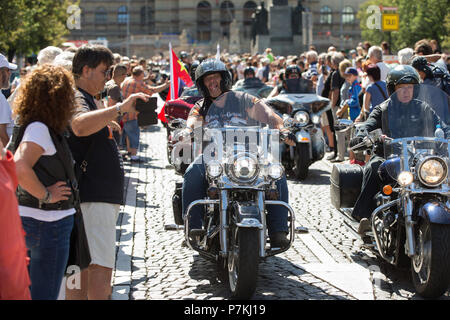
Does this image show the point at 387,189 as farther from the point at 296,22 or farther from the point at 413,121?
the point at 296,22


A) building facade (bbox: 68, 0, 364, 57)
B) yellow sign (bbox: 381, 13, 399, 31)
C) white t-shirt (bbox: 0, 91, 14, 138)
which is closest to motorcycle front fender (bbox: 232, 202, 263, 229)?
white t-shirt (bbox: 0, 91, 14, 138)

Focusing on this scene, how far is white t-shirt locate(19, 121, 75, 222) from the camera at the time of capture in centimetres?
407

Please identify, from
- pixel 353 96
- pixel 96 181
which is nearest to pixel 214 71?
pixel 96 181

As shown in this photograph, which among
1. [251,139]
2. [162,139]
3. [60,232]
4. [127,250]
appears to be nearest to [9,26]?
[162,139]

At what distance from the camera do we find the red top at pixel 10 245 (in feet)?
11.2

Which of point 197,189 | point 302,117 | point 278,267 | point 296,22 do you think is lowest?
point 278,267

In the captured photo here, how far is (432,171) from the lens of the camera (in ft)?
18.9

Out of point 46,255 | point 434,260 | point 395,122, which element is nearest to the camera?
point 46,255

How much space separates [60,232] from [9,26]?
22.1 meters

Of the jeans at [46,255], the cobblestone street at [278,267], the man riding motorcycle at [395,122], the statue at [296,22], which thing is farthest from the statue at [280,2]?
the jeans at [46,255]

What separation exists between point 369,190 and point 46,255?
340 centimetres

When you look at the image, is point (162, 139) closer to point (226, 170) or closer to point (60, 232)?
point (226, 170)

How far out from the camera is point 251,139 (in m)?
6.00

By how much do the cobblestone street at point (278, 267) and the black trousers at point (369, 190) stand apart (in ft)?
1.42
